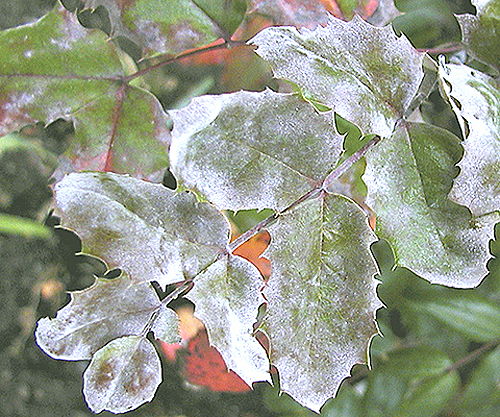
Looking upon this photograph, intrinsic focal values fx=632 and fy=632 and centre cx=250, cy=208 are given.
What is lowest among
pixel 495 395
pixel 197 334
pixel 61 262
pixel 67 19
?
pixel 61 262

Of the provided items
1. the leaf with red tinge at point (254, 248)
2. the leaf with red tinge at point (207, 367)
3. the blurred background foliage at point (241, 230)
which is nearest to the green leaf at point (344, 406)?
the blurred background foliage at point (241, 230)

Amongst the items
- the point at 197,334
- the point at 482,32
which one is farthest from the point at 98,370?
the point at 197,334

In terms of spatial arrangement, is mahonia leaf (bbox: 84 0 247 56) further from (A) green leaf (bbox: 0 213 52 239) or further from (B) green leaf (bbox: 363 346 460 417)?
(A) green leaf (bbox: 0 213 52 239)

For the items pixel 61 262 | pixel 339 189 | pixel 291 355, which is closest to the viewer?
pixel 291 355

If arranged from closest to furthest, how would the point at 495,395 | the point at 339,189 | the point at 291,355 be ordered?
the point at 291,355 < the point at 339,189 < the point at 495,395

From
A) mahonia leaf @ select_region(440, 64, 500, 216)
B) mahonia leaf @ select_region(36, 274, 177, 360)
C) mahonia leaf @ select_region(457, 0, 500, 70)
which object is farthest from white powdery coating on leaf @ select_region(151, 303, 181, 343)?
mahonia leaf @ select_region(457, 0, 500, 70)

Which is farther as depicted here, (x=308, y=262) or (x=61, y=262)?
(x=61, y=262)

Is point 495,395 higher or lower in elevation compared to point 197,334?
higher

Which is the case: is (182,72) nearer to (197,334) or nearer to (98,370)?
(197,334)
